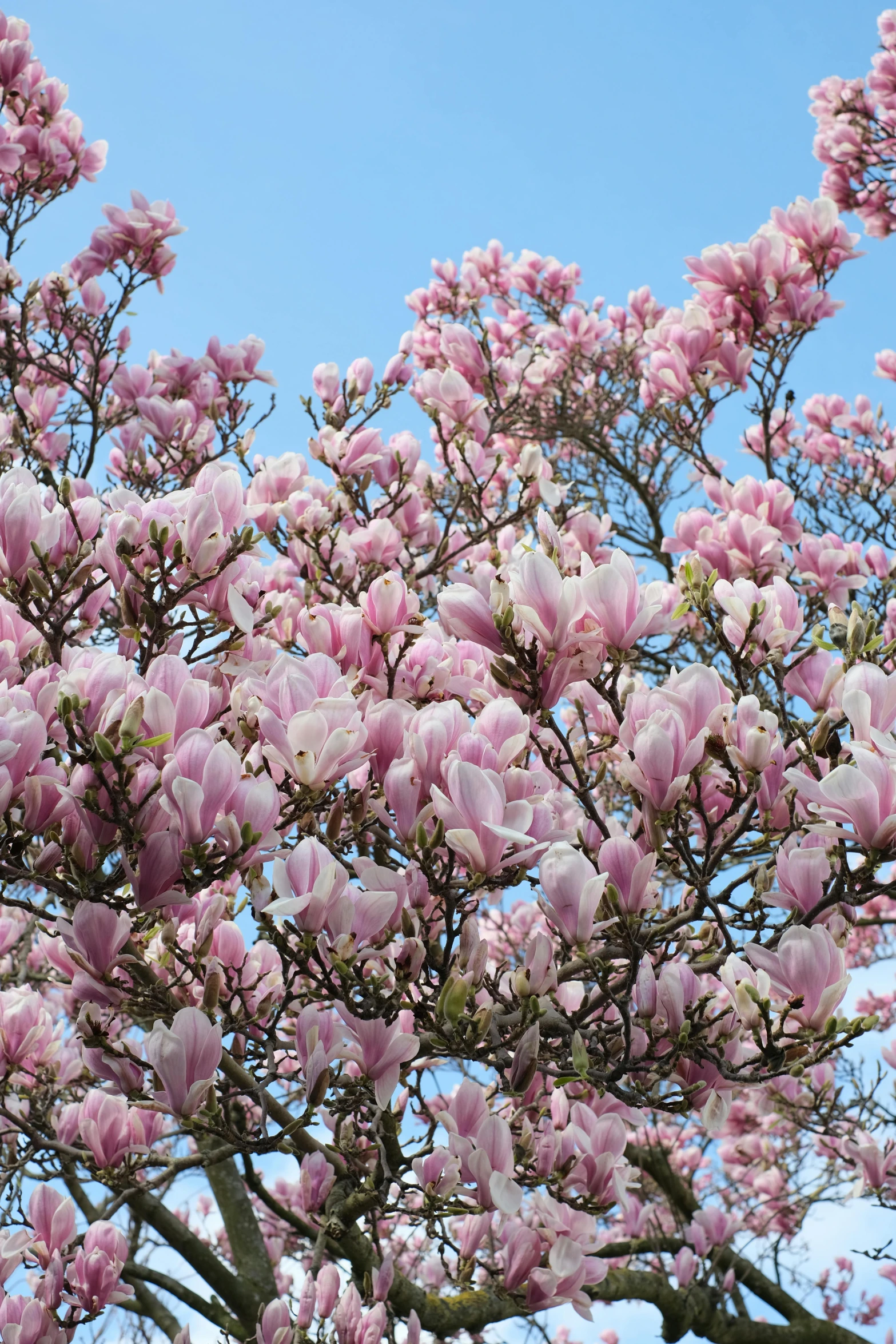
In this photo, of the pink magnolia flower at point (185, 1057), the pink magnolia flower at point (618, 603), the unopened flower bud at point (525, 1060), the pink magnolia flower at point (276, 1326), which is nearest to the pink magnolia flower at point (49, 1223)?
the pink magnolia flower at point (276, 1326)

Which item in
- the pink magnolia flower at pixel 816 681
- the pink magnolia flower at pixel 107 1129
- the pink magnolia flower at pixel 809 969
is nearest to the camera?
the pink magnolia flower at pixel 809 969

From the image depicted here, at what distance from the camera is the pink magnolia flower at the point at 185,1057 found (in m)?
1.75

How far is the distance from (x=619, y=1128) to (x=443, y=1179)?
402mm

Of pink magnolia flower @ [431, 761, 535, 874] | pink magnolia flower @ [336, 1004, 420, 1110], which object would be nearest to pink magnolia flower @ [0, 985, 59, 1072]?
pink magnolia flower @ [336, 1004, 420, 1110]

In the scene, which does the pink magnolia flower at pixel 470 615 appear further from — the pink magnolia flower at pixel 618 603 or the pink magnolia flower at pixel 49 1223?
the pink magnolia flower at pixel 49 1223

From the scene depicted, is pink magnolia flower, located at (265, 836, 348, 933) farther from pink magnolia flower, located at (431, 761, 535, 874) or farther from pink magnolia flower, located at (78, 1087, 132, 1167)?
pink magnolia flower, located at (78, 1087, 132, 1167)

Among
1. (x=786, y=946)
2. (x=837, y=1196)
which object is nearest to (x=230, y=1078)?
(x=786, y=946)

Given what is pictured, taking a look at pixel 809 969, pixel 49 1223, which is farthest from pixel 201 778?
pixel 49 1223

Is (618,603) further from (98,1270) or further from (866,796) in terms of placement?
(98,1270)

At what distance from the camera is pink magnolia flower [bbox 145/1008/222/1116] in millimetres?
1745

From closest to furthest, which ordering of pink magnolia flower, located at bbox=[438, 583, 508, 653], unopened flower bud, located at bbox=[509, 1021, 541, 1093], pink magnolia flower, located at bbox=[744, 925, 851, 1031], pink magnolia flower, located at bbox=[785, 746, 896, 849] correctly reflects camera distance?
pink magnolia flower, located at bbox=[785, 746, 896, 849], pink magnolia flower, located at bbox=[744, 925, 851, 1031], unopened flower bud, located at bbox=[509, 1021, 541, 1093], pink magnolia flower, located at bbox=[438, 583, 508, 653]

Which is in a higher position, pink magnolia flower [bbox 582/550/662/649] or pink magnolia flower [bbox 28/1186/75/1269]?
pink magnolia flower [bbox 582/550/662/649]

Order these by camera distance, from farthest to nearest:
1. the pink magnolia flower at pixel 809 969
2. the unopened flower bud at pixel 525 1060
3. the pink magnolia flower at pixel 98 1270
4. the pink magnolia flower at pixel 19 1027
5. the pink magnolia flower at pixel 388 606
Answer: the pink magnolia flower at pixel 19 1027 < the pink magnolia flower at pixel 98 1270 < the pink magnolia flower at pixel 388 606 < the unopened flower bud at pixel 525 1060 < the pink magnolia flower at pixel 809 969

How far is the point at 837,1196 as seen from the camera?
5492 millimetres
